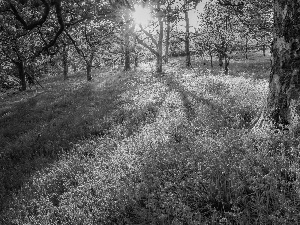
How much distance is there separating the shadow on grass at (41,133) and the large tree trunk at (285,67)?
16.6 feet

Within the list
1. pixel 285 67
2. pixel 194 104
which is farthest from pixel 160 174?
pixel 194 104

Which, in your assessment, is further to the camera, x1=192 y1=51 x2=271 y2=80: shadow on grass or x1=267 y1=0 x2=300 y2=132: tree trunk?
x1=192 y1=51 x2=271 y2=80: shadow on grass

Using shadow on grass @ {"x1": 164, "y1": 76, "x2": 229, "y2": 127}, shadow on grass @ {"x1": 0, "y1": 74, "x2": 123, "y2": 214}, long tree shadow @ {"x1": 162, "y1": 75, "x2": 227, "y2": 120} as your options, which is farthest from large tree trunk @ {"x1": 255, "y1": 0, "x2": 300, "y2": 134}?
shadow on grass @ {"x1": 0, "y1": 74, "x2": 123, "y2": 214}

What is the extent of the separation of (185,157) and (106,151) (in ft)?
7.76

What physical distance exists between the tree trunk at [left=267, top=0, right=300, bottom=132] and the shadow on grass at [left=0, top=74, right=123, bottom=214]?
507cm

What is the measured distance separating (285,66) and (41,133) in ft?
26.3

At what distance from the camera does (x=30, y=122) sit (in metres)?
11.5

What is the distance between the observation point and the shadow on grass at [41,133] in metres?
6.68

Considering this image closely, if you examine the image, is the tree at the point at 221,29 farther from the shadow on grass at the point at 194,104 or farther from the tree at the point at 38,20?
the tree at the point at 38,20

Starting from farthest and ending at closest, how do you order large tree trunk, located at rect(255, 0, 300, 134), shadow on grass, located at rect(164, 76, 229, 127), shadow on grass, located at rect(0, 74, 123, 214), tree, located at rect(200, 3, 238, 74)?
tree, located at rect(200, 3, 238, 74) → shadow on grass, located at rect(164, 76, 229, 127) → shadow on grass, located at rect(0, 74, 123, 214) → large tree trunk, located at rect(255, 0, 300, 134)

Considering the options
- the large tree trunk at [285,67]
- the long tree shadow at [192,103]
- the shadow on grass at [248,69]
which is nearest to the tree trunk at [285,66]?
the large tree trunk at [285,67]

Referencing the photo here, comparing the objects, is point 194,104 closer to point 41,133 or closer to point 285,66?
point 285,66

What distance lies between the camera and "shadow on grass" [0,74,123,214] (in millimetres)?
6680

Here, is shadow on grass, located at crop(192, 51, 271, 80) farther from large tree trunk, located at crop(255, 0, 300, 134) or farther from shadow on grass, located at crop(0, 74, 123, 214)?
large tree trunk, located at crop(255, 0, 300, 134)
